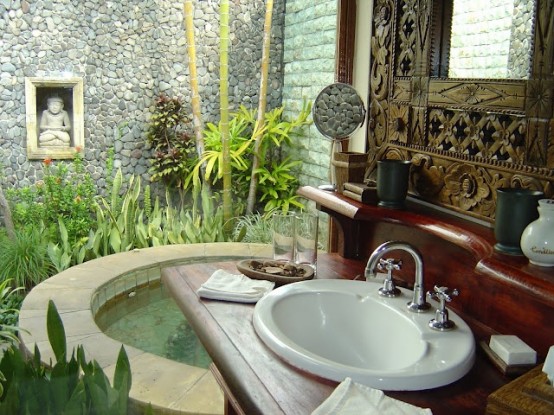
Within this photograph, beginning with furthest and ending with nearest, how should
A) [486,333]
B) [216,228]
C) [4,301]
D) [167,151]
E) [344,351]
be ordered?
[167,151] → [216,228] → [4,301] → [344,351] → [486,333]

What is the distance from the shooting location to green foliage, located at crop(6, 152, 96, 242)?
4375mm

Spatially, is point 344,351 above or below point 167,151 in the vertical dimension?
below

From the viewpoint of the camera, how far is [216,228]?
4.35 metres

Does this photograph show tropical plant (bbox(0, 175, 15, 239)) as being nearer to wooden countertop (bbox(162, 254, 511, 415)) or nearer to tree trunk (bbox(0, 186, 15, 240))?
tree trunk (bbox(0, 186, 15, 240))

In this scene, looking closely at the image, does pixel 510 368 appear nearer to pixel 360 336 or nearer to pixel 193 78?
pixel 360 336

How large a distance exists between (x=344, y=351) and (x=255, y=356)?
36 cm

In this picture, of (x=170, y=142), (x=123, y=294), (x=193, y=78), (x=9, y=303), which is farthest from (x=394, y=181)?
(x=170, y=142)

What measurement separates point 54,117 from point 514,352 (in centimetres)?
436

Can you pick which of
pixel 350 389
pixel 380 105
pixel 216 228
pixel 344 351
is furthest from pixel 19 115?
pixel 350 389

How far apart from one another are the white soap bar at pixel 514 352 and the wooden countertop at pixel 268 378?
0.04 metres

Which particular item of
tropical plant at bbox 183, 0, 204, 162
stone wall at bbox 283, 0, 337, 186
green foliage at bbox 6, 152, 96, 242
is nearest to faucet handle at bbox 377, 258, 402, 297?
stone wall at bbox 283, 0, 337, 186

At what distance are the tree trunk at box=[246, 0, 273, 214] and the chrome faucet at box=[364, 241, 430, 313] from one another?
364 centimetres

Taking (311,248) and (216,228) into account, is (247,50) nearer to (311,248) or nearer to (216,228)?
(216,228)

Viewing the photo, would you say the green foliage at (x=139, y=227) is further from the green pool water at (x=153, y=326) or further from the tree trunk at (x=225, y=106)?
the green pool water at (x=153, y=326)
